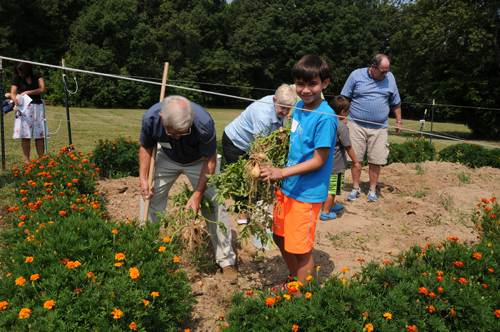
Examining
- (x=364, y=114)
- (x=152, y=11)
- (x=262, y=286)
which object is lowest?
(x=262, y=286)

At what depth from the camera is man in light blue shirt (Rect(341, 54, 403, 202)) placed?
5.33 m

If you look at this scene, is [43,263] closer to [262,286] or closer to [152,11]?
[262,286]

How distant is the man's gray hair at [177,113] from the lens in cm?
254

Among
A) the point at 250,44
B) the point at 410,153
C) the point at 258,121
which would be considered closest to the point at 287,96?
the point at 258,121

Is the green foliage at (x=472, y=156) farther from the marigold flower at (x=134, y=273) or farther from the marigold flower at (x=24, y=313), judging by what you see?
the marigold flower at (x=24, y=313)

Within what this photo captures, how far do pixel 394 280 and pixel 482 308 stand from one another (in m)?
0.50

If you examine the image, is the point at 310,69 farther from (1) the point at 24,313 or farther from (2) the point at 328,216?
(2) the point at 328,216

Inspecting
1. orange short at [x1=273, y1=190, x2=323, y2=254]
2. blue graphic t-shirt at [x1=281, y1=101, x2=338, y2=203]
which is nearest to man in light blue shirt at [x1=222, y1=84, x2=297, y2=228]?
blue graphic t-shirt at [x1=281, y1=101, x2=338, y2=203]

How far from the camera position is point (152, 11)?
35562 millimetres

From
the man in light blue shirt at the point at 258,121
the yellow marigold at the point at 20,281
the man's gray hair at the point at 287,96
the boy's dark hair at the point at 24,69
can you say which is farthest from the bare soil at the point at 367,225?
the boy's dark hair at the point at 24,69

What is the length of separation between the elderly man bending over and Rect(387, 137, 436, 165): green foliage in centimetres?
617

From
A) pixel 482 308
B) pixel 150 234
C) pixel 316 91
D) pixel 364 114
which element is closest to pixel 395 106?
pixel 364 114

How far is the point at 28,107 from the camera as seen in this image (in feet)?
19.7

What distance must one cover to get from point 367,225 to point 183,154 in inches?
113
